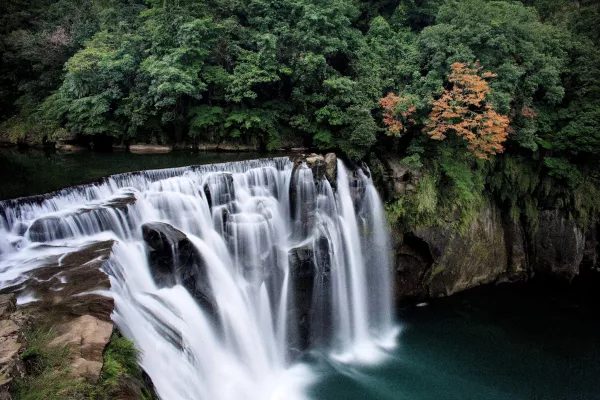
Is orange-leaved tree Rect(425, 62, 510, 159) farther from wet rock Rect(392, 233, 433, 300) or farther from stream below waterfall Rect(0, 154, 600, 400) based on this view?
wet rock Rect(392, 233, 433, 300)

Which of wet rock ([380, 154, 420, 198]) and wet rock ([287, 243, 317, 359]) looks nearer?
wet rock ([287, 243, 317, 359])

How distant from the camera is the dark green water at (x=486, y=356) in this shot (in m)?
9.74

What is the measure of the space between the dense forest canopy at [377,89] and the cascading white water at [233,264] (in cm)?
272

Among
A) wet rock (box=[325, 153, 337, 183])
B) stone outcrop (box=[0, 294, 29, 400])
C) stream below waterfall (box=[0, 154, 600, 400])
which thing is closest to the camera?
stone outcrop (box=[0, 294, 29, 400])

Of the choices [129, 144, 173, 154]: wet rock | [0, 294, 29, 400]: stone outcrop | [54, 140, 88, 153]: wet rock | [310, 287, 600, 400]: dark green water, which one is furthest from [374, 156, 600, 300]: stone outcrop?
[54, 140, 88, 153]: wet rock

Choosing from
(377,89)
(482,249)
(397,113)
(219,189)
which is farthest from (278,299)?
(377,89)

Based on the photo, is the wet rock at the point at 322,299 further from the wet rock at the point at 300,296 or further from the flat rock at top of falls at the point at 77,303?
the flat rock at top of falls at the point at 77,303

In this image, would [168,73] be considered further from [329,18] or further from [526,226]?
[526,226]

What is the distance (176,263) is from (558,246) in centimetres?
1509

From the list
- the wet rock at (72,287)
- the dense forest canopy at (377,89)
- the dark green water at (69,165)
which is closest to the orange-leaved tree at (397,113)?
the dense forest canopy at (377,89)

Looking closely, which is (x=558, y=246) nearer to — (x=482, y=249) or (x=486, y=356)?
(x=482, y=249)

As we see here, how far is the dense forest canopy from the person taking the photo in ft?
44.6

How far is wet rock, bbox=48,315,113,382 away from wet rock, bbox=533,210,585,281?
644 inches

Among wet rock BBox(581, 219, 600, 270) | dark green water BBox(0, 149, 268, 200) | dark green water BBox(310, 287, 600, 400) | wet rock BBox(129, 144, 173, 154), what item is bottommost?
dark green water BBox(310, 287, 600, 400)
